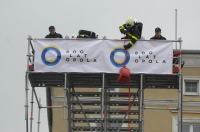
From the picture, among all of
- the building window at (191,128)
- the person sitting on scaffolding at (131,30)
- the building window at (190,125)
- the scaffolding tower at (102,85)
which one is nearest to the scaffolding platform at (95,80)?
the scaffolding tower at (102,85)

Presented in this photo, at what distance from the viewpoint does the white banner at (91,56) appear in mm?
32531

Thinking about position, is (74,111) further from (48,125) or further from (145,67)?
(48,125)

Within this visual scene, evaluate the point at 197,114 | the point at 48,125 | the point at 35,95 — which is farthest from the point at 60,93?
the point at 35,95

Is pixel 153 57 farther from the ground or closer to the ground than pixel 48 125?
farther from the ground

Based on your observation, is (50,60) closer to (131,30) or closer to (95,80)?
(95,80)

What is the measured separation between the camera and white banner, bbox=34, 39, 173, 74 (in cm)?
3253

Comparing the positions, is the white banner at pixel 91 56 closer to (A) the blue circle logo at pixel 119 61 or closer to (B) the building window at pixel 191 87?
Result: (A) the blue circle logo at pixel 119 61

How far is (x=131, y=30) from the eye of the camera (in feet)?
106

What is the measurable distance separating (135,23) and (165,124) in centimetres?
1268

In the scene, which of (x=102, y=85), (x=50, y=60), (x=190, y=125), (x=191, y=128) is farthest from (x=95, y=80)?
(x=191, y=128)

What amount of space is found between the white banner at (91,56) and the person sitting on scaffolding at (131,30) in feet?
0.82

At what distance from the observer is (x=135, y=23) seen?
32.5 meters

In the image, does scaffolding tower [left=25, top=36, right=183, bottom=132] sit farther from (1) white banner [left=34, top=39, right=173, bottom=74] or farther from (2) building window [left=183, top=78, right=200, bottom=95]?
(2) building window [left=183, top=78, right=200, bottom=95]

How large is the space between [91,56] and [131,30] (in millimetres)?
1655
